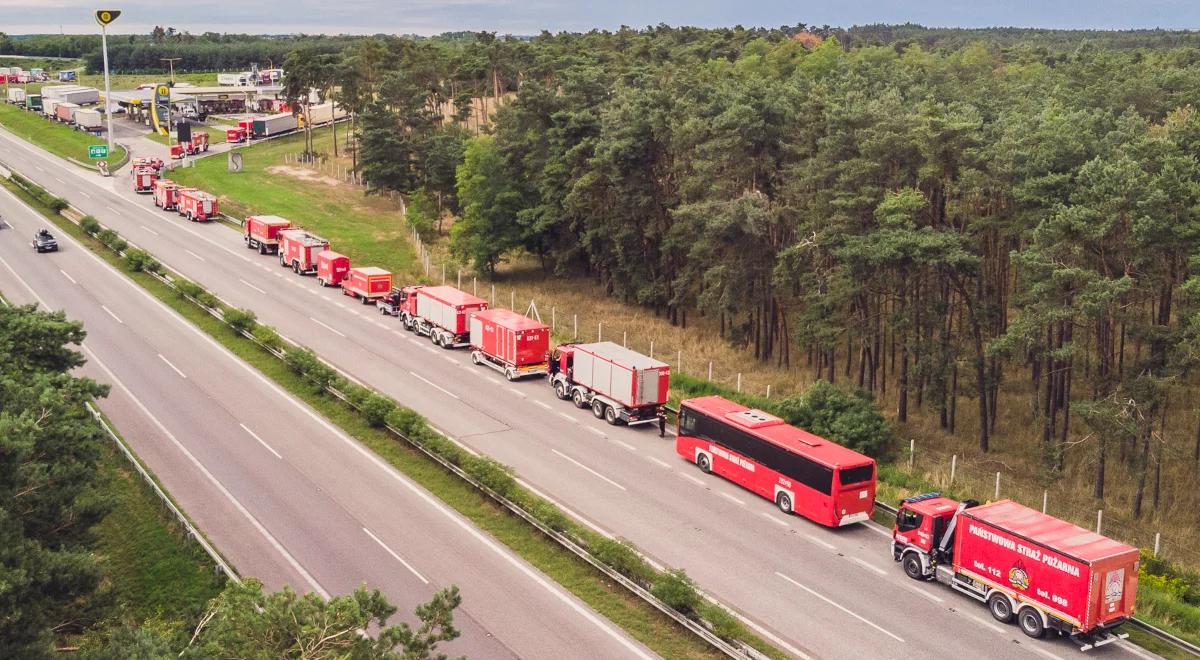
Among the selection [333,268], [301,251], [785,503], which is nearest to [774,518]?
[785,503]

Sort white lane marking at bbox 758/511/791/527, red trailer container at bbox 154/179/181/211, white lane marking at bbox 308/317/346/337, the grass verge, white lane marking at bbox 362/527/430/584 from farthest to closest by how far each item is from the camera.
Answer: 1. red trailer container at bbox 154/179/181/211
2. white lane marking at bbox 308/317/346/337
3. white lane marking at bbox 758/511/791/527
4. white lane marking at bbox 362/527/430/584
5. the grass verge

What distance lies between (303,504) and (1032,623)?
75.6 feet

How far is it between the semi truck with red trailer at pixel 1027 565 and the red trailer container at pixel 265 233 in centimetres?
6134

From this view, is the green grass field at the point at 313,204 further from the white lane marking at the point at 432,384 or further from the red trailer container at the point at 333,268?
the white lane marking at the point at 432,384

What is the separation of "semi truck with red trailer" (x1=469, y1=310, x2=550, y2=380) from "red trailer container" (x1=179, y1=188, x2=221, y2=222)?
5041 centimetres

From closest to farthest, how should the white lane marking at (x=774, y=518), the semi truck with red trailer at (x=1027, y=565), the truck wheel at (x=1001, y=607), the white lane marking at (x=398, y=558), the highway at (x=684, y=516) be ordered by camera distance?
the semi truck with red trailer at (x=1027, y=565) < the highway at (x=684, y=516) < the truck wheel at (x=1001, y=607) < the white lane marking at (x=398, y=558) < the white lane marking at (x=774, y=518)

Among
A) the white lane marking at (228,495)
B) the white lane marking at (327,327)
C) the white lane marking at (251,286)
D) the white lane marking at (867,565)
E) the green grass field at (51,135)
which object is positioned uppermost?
the green grass field at (51,135)

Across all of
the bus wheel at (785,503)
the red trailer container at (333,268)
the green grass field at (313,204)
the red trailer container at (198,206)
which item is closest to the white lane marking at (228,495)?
the bus wheel at (785,503)

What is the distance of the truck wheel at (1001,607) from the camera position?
28.5m

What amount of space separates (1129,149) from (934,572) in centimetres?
2024

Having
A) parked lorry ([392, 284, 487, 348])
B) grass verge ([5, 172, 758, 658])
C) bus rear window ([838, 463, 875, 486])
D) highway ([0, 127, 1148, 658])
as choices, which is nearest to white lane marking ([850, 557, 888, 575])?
highway ([0, 127, 1148, 658])

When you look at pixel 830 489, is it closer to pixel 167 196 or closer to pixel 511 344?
pixel 511 344

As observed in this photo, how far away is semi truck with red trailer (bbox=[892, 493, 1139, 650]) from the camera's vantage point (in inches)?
1051

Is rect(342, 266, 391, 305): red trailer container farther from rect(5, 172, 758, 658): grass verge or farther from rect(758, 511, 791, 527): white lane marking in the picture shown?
rect(758, 511, 791, 527): white lane marking
